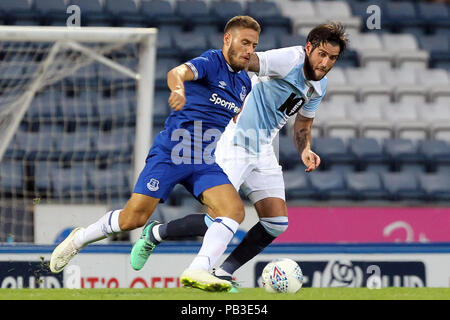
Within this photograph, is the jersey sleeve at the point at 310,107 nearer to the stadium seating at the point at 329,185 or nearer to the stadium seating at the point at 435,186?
the stadium seating at the point at 329,185

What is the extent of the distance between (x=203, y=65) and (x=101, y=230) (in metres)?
1.36

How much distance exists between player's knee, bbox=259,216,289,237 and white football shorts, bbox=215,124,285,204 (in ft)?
0.52

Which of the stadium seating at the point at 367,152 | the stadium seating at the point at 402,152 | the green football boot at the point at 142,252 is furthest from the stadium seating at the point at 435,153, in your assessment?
the green football boot at the point at 142,252

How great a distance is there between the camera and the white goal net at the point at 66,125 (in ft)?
32.1

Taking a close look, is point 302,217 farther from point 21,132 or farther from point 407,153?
point 21,132

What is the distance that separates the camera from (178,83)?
16.1 feet

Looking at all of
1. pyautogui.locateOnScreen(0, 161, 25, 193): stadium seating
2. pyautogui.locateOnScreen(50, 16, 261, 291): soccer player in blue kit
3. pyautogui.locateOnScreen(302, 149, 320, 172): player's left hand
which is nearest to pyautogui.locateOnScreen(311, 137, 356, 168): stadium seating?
pyautogui.locateOnScreen(0, 161, 25, 193): stadium seating

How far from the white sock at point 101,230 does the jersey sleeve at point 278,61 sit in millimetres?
1387

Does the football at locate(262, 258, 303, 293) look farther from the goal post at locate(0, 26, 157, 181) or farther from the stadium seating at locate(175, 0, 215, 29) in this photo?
the stadium seating at locate(175, 0, 215, 29)

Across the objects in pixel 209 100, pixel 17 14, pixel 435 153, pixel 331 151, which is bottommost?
pixel 209 100

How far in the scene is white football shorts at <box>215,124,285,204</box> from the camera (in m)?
6.11

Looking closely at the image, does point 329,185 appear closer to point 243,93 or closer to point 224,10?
point 224,10

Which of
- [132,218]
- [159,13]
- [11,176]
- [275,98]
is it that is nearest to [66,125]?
[11,176]
